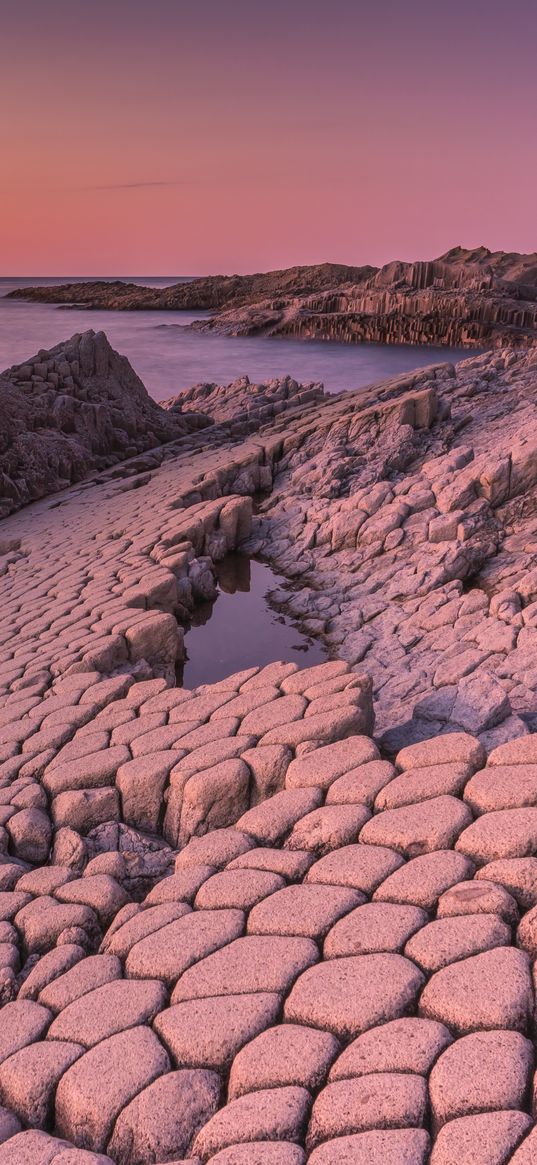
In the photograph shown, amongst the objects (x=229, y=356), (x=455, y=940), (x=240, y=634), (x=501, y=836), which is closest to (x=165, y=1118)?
(x=455, y=940)

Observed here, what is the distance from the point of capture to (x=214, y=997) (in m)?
1.86

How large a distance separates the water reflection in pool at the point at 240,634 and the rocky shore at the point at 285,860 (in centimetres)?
15

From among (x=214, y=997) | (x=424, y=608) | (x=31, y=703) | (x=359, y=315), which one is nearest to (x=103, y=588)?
(x=31, y=703)

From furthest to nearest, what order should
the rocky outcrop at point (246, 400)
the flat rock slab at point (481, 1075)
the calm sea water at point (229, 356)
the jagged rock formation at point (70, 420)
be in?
the calm sea water at point (229, 356) < the rocky outcrop at point (246, 400) < the jagged rock formation at point (70, 420) < the flat rock slab at point (481, 1075)

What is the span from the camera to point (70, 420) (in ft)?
34.3

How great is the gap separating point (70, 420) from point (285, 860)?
903 centimetres

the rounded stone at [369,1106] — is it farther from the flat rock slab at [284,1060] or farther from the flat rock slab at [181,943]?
the flat rock slab at [181,943]

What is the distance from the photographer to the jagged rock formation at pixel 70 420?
947cm

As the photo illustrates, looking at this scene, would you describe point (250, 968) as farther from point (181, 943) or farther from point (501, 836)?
point (501, 836)

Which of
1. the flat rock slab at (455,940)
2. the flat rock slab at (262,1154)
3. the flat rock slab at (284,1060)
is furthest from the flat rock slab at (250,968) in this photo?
the flat rock slab at (262,1154)

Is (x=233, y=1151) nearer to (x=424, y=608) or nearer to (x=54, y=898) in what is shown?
(x=54, y=898)

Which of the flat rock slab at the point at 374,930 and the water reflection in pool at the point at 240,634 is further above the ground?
the flat rock slab at the point at 374,930

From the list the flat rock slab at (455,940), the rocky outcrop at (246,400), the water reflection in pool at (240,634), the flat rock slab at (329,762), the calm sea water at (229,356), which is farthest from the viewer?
the calm sea water at (229,356)

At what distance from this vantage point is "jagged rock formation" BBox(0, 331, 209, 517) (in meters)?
9.47
